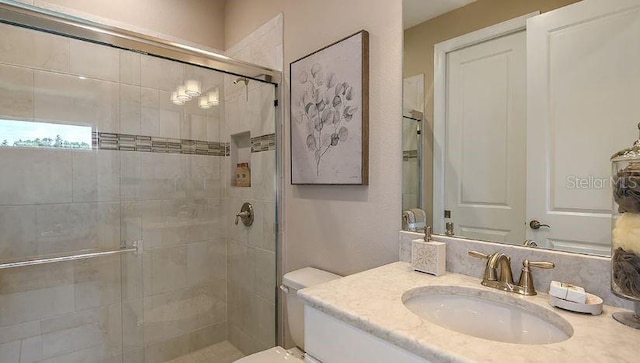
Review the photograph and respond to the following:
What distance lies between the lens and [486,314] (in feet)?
2.86

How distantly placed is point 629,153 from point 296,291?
129 cm

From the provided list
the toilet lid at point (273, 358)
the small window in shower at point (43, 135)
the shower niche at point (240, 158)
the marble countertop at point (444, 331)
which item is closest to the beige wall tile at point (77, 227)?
the small window in shower at point (43, 135)

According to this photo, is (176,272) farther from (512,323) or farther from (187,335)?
(512,323)

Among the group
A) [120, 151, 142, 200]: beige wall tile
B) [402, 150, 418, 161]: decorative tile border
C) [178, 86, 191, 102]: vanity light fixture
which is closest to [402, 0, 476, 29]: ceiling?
[402, 150, 418, 161]: decorative tile border

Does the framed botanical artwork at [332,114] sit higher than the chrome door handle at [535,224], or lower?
higher

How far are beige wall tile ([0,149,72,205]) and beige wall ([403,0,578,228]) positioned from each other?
1.89m

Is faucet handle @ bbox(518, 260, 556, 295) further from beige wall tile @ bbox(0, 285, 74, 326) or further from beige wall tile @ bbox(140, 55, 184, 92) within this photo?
beige wall tile @ bbox(0, 285, 74, 326)

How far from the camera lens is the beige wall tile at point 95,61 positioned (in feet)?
5.32

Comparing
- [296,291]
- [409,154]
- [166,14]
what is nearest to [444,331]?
[409,154]

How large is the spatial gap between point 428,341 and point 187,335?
6.44 feet

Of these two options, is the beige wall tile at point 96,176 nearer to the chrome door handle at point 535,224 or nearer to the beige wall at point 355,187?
the beige wall at point 355,187

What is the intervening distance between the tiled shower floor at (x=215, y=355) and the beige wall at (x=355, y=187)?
2.51ft

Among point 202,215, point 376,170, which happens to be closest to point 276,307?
point 202,215

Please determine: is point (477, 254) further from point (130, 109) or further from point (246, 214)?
point (130, 109)
